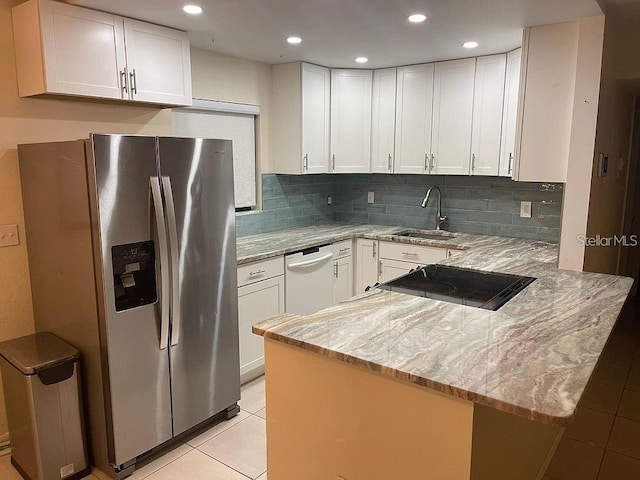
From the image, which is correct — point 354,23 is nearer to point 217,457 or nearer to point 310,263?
point 310,263

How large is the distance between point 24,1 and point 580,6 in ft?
9.40

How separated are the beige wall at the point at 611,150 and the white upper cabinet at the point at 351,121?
1886 mm

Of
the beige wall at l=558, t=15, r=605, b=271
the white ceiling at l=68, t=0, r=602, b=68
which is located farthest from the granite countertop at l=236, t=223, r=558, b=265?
the white ceiling at l=68, t=0, r=602, b=68

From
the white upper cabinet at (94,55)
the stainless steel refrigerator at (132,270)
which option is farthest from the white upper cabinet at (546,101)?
the white upper cabinet at (94,55)

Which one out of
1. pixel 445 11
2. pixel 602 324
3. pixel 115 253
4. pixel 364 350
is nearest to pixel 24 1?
pixel 115 253

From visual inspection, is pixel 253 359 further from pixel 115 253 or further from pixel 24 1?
pixel 24 1

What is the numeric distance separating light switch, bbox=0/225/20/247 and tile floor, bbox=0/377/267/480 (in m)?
1.15

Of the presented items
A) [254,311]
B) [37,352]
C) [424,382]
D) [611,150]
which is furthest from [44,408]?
[611,150]

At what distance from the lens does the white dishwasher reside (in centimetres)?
352

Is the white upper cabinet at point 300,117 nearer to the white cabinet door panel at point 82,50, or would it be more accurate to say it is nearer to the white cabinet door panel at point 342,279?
the white cabinet door panel at point 342,279

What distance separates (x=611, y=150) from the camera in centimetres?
333

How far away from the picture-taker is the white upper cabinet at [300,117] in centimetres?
392

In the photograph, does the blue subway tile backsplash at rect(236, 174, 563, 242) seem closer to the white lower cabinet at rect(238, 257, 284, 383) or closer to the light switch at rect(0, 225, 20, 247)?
the white lower cabinet at rect(238, 257, 284, 383)

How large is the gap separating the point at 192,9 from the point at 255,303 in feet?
6.05
